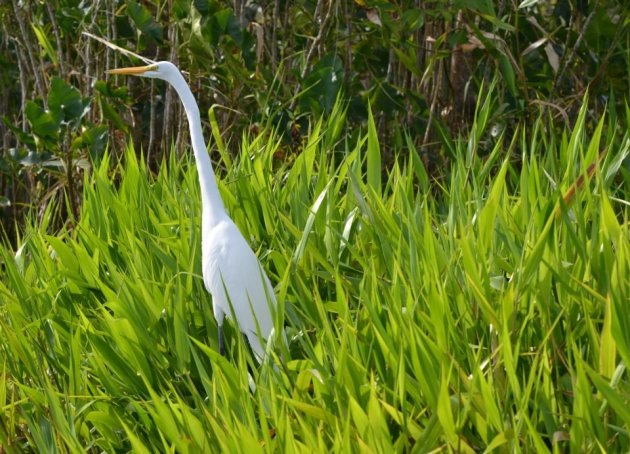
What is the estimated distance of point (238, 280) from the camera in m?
2.31

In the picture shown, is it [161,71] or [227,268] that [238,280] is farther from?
[161,71]

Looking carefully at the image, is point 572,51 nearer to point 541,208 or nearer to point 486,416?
point 541,208

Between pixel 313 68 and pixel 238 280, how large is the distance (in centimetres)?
124

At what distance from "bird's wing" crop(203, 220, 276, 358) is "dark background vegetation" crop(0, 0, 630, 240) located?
2.38 feet

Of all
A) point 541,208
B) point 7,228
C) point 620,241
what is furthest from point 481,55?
point 7,228

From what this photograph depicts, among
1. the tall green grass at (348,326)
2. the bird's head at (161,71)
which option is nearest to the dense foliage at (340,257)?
the tall green grass at (348,326)

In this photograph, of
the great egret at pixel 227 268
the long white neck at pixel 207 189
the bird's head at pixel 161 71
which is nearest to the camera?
the great egret at pixel 227 268

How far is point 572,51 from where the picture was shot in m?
3.44

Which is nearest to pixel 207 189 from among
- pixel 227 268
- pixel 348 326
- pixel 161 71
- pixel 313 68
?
pixel 227 268

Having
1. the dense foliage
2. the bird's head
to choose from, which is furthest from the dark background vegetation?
the bird's head

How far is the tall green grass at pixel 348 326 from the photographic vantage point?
1.53 m

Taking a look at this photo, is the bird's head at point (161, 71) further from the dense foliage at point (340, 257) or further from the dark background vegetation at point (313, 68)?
the dark background vegetation at point (313, 68)

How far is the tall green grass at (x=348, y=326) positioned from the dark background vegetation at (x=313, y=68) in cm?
59

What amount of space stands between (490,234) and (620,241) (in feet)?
1.21
